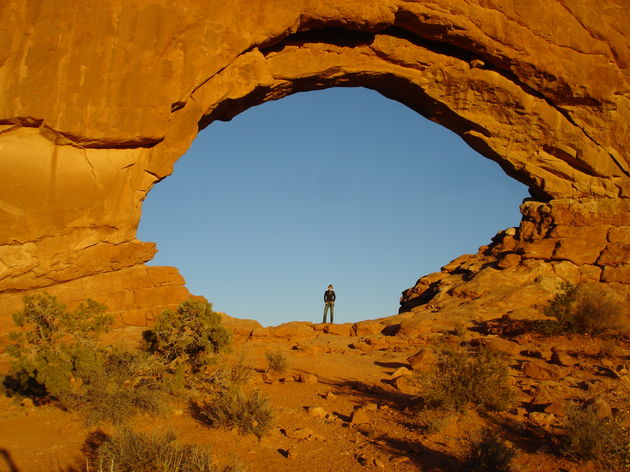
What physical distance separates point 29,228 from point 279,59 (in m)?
7.82

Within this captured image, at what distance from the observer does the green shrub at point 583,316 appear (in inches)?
484

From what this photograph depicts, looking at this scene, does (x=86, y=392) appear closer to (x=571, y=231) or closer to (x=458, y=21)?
(x=458, y=21)

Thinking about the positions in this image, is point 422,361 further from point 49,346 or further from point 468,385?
point 49,346

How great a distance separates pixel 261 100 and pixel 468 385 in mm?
11221

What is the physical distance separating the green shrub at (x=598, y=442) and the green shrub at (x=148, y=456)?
3.66 meters

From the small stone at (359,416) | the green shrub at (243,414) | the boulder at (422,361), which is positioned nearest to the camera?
A: the green shrub at (243,414)

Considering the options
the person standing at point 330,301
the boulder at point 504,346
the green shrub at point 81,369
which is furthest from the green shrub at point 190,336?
the person standing at point 330,301

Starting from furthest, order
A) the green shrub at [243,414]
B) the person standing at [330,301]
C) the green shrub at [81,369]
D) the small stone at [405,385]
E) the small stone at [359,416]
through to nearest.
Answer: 1. the person standing at [330,301]
2. the small stone at [405,385]
3. the green shrub at [81,369]
4. the small stone at [359,416]
5. the green shrub at [243,414]

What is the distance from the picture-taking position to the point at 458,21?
51.4 ft

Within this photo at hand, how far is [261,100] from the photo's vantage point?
16.2 m

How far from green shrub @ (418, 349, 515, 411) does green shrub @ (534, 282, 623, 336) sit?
216 inches

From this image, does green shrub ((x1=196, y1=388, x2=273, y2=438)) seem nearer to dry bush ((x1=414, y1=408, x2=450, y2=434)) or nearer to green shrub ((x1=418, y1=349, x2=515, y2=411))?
dry bush ((x1=414, y1=408, x2=450, y2=434))

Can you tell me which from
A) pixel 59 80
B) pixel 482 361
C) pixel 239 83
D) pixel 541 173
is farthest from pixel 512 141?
pixel 59 80

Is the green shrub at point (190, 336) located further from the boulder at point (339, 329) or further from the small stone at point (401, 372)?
the boulder at point (339, 329)
